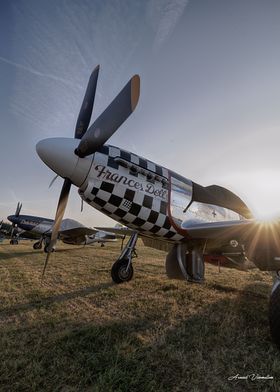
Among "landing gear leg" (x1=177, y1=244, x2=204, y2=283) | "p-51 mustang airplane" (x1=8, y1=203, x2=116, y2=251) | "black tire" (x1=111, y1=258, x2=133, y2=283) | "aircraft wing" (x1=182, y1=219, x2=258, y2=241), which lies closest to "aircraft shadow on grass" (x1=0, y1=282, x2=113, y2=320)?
"black tire" (x1=111, y1=258, x2=133, y2=283)

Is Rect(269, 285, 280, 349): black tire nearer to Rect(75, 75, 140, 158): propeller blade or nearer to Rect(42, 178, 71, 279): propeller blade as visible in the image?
Rect(75, 75, 140, 158): propeller blade

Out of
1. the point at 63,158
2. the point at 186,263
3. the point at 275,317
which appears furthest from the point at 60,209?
the point at 275,317

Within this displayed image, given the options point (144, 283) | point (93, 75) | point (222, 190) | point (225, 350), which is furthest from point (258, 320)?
point (93, 75)

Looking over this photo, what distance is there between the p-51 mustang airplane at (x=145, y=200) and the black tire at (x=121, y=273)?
0.01 metres

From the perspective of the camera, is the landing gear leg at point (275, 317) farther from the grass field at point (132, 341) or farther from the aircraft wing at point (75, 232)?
the aircraft wing at point (75, 232)

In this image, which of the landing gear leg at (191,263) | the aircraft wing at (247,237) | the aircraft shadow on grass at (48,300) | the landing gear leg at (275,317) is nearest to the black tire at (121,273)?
the aircraft shadow on grass at (48,300)

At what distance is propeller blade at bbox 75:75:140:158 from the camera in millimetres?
4051

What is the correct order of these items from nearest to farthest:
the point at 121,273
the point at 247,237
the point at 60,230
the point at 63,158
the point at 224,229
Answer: the point at 63,158 → the point at 247,237 → the point at 224,229 → the point at 121,273 → the point at 60,230

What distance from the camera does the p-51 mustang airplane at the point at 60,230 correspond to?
65.4 ft

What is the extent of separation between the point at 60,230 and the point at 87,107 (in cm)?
1631

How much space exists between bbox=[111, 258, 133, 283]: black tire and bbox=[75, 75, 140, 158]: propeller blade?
334cm

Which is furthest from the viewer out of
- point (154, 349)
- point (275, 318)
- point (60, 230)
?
point (60, 230)

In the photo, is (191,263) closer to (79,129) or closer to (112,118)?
(112,118)

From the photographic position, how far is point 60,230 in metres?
19.7
